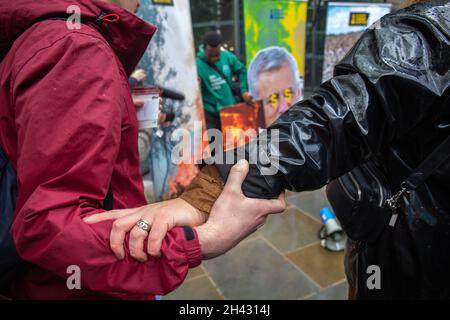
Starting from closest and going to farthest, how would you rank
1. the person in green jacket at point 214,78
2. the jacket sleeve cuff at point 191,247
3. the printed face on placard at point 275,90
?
the jacket sleeve cuff at point 191,247 < the person in green jacket at point 214,78 < the printed face on placard at point 275,90

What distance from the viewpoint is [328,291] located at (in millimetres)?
2727

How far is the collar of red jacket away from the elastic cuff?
0.67 metres

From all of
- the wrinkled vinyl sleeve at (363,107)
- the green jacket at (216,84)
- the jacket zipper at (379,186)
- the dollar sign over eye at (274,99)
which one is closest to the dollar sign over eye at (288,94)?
the dollar sign over eye at (274,99)

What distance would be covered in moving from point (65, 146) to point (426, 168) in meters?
0.98

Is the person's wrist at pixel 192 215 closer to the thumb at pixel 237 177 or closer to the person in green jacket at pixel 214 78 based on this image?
the thumb at pixel 237 177

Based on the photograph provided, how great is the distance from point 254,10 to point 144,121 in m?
3.11

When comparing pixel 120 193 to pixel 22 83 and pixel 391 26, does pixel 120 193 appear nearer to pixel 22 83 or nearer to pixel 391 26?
pixel 22 83

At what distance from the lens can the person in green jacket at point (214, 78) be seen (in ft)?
14.7

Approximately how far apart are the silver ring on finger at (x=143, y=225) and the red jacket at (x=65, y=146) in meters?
0.06

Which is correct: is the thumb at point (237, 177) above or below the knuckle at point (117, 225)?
above

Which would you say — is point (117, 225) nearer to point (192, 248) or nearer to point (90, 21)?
point (192, 248)

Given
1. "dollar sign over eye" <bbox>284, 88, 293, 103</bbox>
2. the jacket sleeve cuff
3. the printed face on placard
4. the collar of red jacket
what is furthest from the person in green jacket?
the jacket sleeve cuff

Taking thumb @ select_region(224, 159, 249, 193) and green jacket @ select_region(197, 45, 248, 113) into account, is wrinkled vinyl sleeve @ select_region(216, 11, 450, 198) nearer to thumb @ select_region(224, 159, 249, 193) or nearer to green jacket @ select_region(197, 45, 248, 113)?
thumb @ select_region(224, 159, 249, 193)
